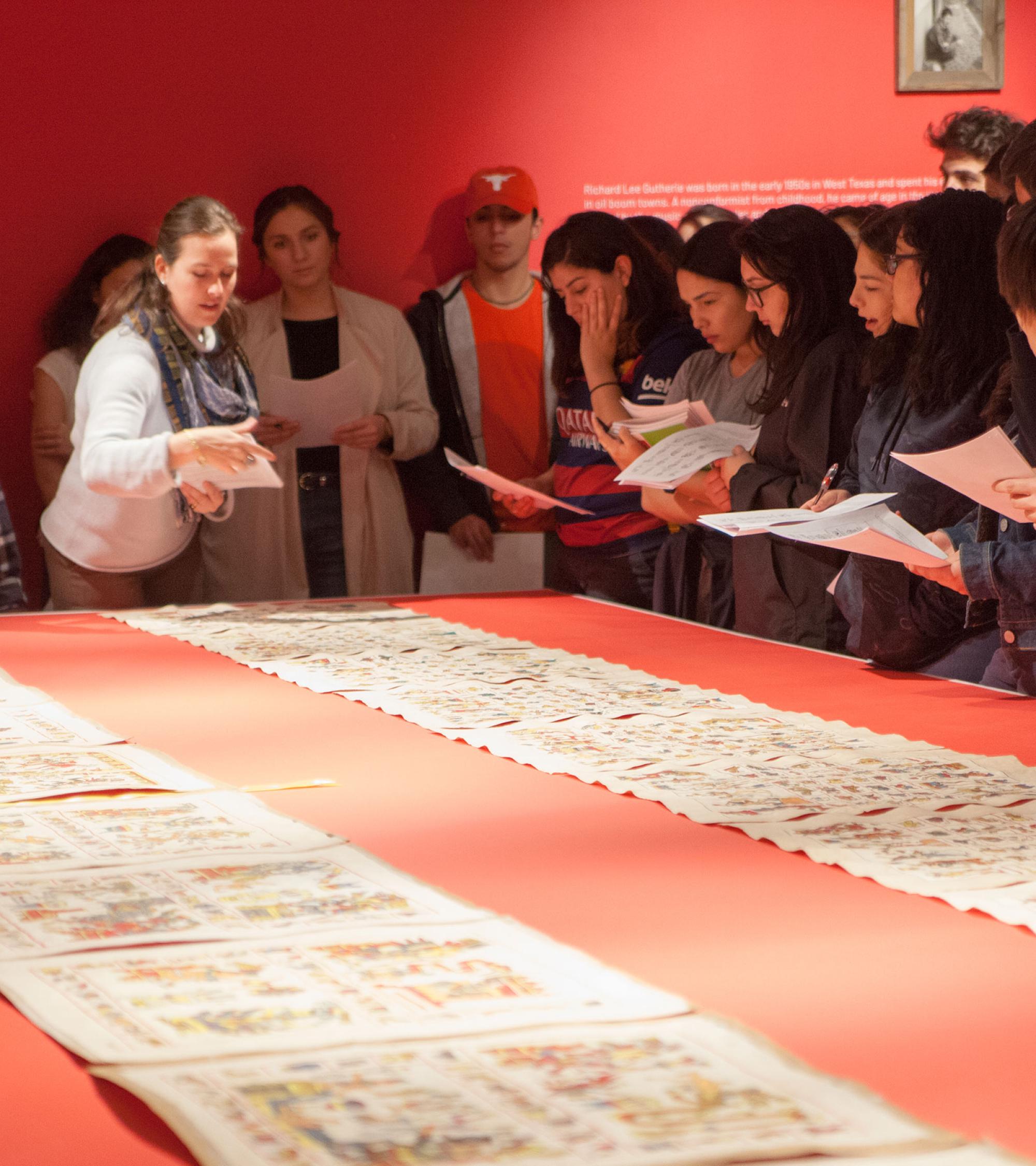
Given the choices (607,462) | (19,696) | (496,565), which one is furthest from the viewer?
(496,565)

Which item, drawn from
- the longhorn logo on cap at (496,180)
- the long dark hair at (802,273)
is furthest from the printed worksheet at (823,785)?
the longhorn logo on cap at (496,180)

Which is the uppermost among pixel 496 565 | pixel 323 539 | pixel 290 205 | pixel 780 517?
pixel 290 205

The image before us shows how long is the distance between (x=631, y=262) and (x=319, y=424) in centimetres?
111

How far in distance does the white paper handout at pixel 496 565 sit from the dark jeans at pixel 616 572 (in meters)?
0.59

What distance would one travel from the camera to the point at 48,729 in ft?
7.43

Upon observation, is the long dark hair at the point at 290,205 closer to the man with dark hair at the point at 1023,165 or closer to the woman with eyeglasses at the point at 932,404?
the woman with eyeglasses at the point at 932,404

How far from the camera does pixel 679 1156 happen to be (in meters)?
0.97

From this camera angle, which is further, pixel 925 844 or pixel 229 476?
pixel 229 476

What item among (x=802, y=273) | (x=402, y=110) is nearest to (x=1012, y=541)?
(x=802, y=273)

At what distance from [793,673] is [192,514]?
1.65m

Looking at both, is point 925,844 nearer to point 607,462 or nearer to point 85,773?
point 85,773

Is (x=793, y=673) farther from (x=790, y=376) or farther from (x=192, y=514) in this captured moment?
(x=192, y=514)

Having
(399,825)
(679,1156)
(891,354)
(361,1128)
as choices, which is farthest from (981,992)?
(891,354)

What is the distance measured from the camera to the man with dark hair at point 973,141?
14.7 feet
